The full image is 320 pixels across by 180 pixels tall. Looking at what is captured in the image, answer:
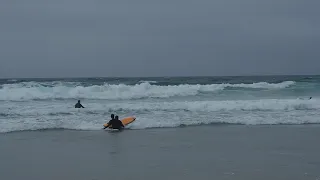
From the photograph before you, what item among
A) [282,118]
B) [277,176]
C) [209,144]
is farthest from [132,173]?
[282,118]

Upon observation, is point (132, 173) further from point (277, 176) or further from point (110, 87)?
point (110, 87)

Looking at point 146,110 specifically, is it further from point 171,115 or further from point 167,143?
point 167,143

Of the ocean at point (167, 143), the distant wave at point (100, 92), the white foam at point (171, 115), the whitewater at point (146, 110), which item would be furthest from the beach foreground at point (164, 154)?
the distant wave at point (100, 92)

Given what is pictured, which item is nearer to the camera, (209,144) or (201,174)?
(201,174)

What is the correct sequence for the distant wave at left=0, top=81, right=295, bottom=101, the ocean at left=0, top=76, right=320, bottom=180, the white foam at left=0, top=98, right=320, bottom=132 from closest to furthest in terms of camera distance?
the ocean at left=0, top=76, right=320, bottom=180 → the white foam at left=0, top=98, right=320, bottom=132 → the distant wave at left=0, top=81, right=295, bottom=101

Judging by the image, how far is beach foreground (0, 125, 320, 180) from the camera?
6965mm

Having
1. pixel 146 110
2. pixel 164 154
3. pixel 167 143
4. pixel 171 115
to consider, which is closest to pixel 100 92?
pixel 146 110

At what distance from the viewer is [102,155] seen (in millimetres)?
8625

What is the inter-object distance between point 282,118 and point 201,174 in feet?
28.9

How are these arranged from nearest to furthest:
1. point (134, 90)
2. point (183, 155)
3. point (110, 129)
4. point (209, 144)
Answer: point (183, 155) → point (209, 144) → point (110, 129) → point (134, 90)

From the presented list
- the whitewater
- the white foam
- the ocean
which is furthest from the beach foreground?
the whitewater

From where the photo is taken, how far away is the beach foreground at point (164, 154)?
22.9 ft

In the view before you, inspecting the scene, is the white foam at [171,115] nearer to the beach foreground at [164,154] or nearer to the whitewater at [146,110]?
the whitewater at [146,110]

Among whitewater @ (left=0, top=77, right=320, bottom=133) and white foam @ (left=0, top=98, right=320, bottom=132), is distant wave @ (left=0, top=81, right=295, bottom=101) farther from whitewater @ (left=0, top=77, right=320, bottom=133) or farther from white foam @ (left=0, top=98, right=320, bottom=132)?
white foam @ (left=0, top=98, right=320, bottom=132)
